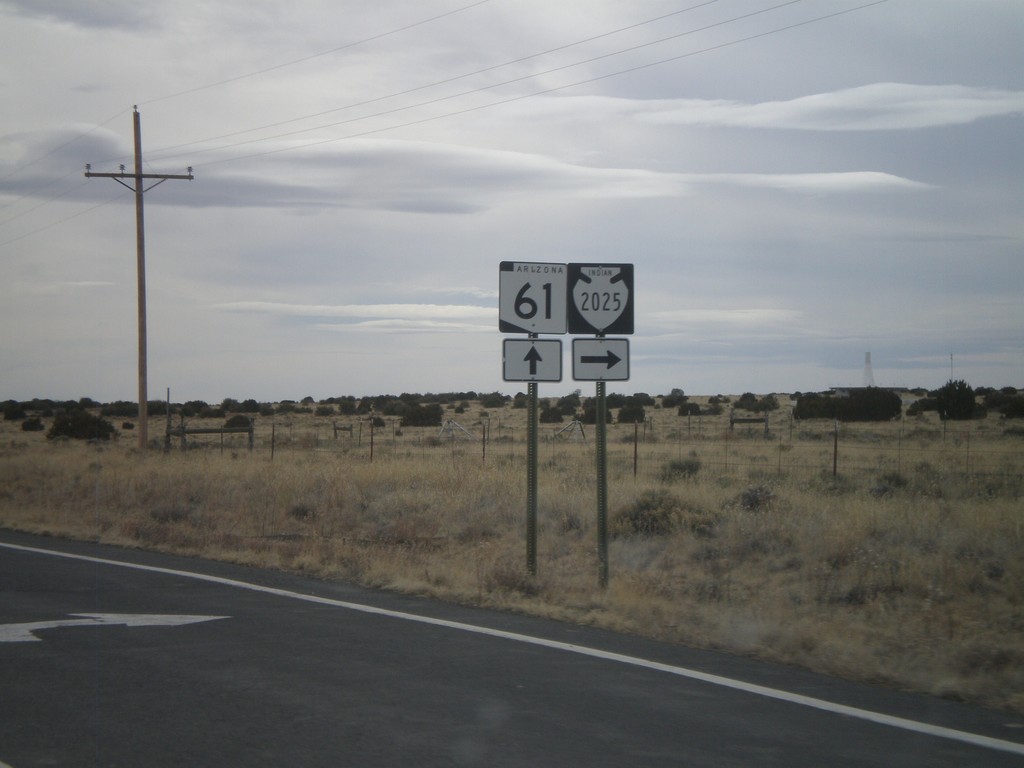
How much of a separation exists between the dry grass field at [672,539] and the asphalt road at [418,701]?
1.08 meters

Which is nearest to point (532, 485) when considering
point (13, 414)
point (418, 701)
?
point (418, 701)

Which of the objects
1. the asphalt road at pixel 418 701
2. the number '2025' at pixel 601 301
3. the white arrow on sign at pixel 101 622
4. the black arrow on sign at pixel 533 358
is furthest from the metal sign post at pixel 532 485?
the white arrow on sign at pixel 101 622

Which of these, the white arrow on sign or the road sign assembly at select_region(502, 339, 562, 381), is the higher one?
the road sign assembly at select_region(502, 339, 562, 381)

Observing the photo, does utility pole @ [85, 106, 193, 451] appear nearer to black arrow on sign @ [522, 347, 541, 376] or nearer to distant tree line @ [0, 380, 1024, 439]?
distant tree line @ [0, 380, 1024, 439]

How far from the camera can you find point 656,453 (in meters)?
39.4

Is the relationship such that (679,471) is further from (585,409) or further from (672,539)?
(585,409)

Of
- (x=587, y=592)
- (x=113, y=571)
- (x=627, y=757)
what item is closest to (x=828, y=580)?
(x=587, y=592)

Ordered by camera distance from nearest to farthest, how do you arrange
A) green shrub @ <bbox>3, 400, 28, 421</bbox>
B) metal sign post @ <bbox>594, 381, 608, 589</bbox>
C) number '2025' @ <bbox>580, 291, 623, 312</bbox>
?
1. metal sign post @ <bbox>594, 381, 608, 589</bbox>
2. number '2025' @ <bbox>580, 291, 623, 312</bbox>
3. green shrub @ <bbox>3, 400, 28, 421</bbox>

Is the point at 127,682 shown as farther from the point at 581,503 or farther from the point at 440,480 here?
the point at 440,480

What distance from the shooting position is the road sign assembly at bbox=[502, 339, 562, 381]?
12.1 meters

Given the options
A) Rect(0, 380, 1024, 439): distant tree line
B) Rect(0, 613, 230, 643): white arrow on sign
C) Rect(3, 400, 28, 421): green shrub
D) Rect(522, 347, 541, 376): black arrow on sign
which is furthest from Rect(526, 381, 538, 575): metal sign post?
Rect(3, 400, 28, 421): green shrub

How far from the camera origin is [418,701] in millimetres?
6945

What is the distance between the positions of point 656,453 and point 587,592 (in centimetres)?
2824

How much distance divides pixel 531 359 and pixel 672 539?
16.1ft
